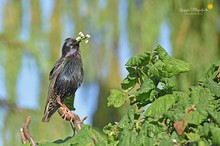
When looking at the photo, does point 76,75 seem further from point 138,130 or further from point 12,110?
point 138,130

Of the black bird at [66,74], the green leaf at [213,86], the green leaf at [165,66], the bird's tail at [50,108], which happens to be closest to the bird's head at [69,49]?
the black bird at [66,74]

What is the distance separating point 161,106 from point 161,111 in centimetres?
2

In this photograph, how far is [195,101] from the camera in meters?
2.15

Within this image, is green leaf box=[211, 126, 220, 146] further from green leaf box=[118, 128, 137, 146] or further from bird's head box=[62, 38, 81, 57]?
bird's head box=[62, 38, 81, 57]

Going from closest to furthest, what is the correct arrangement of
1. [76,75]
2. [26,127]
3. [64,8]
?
[26,127] < [76,75] < [64,8]

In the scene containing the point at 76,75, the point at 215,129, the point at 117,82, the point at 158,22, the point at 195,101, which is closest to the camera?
the point at 215,129

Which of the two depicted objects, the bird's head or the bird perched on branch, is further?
the bird's head

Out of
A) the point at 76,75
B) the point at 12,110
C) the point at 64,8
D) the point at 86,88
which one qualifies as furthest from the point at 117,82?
the point at 76,75

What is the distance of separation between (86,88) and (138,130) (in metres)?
4.40

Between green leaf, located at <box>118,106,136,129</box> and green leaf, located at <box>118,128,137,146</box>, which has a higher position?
green leaf, located at <box>118,106,136,129</box>

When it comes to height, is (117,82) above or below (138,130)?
below

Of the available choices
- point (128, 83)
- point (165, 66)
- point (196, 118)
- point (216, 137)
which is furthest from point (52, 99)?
point (216, 137)

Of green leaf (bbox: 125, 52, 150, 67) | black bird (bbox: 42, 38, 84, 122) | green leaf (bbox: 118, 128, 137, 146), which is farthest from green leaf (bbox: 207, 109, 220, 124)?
black bird (bbox: 42, 38, 84, 122)

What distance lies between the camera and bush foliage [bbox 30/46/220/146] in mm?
2053
